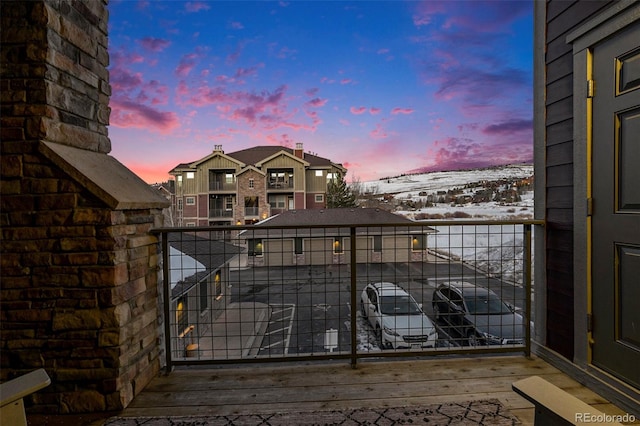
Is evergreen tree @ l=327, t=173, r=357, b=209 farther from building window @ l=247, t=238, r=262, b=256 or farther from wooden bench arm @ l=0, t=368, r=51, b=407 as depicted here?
wooden bench arm @ l=0, t=368, r=51, b=407

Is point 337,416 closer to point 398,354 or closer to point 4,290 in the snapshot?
point 398,354

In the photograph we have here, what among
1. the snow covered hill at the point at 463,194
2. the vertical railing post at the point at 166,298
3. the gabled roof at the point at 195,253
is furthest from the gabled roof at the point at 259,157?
the vertical railing post at the point at 166,298

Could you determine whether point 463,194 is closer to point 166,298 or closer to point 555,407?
point 555,407

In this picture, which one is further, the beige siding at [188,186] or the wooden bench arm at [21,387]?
the beige siding at [188,186]

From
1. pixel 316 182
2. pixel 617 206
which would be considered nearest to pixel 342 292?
pixel 617 206

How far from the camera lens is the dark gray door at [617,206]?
161 cm

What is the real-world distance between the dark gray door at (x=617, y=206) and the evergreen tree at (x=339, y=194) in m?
7.10

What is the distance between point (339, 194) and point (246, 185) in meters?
4.98

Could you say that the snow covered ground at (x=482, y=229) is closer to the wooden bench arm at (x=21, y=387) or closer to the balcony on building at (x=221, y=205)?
the wooden bench arm at (x=21, y=387)

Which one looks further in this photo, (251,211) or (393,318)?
(251,211)

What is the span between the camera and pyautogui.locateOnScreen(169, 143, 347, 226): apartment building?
12.4m

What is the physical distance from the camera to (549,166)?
7.18 feet

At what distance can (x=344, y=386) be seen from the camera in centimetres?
190

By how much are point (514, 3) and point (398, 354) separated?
555 cm
